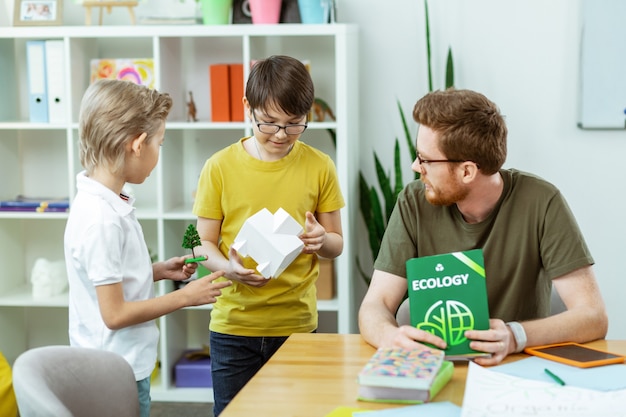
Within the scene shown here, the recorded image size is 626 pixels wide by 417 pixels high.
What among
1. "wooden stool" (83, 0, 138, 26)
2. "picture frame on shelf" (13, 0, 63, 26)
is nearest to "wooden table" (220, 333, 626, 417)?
"wooden stool" (83, 0, 138, 26)

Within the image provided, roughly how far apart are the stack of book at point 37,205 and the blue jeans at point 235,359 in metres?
1.64

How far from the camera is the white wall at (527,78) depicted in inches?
147

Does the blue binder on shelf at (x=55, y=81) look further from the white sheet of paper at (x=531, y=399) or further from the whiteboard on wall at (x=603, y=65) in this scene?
the white sheet of paper at (x=531, y=399)

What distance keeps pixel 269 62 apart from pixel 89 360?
1.01 metres

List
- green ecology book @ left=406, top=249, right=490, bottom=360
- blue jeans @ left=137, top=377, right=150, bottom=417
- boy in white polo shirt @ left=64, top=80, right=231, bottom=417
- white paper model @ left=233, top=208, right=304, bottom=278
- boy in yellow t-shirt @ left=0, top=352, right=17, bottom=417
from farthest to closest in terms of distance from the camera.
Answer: boy in yellow t-shirt @ left=0, top=352, right=17, bottom=417
white paper model @ left=233, top=208, right=304, bottom=278
blue jeans @ left=137, top=377, right=150, bottom=417
boy in white polo shirt @ left=64, top=80, right=231, bottom=417
green ecology book @ left=406, top=249, right=490, bottom=360

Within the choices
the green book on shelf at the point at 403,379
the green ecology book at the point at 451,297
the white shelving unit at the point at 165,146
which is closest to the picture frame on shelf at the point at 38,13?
the white shelving unit at the point at 165,146

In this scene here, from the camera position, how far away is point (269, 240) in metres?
2.12

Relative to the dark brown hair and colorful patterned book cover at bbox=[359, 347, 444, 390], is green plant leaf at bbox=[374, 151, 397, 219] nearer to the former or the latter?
the dark brown hair

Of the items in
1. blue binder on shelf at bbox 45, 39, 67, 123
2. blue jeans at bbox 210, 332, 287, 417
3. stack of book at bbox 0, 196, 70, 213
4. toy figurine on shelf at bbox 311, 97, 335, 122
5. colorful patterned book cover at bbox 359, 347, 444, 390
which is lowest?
blue jeans at bbox 210, 332, 287, 417

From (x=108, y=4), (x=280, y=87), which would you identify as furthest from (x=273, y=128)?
(x=108, y=4)

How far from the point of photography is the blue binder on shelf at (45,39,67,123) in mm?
3635

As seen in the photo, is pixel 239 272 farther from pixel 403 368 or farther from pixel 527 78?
pixel 527 78

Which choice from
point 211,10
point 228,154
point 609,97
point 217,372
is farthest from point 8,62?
point 609,97

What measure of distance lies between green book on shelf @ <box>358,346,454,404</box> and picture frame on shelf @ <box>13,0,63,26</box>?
2729 mm
